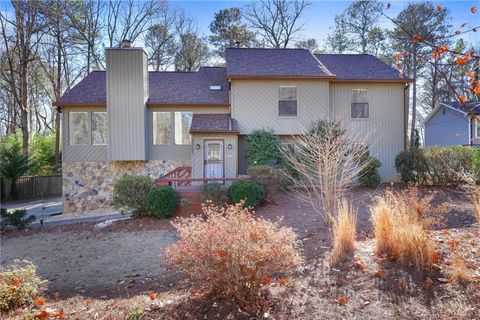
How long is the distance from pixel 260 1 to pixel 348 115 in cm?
1258

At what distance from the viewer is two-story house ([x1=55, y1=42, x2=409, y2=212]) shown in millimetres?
13492

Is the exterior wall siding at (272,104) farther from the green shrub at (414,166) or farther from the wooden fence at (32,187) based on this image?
the wooden fence at (32,187)

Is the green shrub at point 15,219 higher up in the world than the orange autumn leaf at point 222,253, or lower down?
lower down

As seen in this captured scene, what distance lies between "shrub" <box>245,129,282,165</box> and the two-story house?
0.54 metres

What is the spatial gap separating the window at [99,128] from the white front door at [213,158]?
14.8ft

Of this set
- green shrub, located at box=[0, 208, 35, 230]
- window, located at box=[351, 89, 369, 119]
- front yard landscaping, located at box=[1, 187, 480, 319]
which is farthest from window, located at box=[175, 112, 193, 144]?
front yard landscaping, located at box=[1, 187, 480, 319]

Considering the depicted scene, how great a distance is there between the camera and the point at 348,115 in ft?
47.7

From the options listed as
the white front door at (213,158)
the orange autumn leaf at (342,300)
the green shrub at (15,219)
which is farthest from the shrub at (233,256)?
the white front door at (213,158)

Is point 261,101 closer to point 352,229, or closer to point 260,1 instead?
point 352,229

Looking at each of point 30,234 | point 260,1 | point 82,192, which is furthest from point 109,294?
point 260,1

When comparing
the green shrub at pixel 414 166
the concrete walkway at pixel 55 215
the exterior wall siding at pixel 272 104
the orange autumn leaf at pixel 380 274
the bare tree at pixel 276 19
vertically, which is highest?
the bare tree at pixel 276 19

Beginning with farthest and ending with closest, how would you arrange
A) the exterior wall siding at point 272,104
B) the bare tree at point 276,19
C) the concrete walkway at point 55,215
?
the bare tree at point 276,19, the exterior wall siding at point 272,104, the concrete walkway at point 55,215

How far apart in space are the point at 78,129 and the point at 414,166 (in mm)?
12964

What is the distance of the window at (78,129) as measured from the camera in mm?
14031
